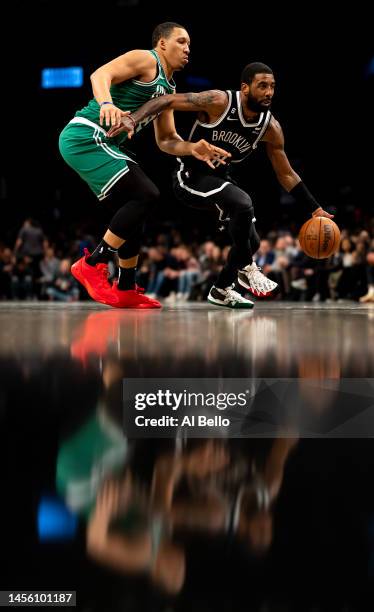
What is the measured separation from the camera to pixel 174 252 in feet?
38.9

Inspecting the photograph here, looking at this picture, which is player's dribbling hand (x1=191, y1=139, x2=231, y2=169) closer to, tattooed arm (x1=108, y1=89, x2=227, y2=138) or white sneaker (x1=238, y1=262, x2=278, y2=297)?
tattooed arm (x1=108, y1=89, x2=227, y2=138)

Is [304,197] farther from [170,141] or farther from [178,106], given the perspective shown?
[178,106]

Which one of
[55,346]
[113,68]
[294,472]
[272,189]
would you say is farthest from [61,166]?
[294,472]

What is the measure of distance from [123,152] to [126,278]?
0.67 m

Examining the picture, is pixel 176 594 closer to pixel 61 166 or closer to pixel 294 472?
pixel 294 472

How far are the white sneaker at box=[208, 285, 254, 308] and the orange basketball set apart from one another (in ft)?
1.67

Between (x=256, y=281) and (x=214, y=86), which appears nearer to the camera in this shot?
(x=256, y=281)

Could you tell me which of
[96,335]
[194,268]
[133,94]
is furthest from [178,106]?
[194,268]

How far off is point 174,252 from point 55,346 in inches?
366

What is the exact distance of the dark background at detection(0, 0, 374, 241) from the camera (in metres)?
13.3

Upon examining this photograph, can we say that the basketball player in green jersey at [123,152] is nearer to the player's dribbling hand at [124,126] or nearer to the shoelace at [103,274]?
the shoelace at [103,274]

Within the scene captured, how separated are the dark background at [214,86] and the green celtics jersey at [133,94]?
8.55 meters

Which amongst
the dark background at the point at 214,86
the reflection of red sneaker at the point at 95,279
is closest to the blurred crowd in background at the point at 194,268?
the dark background at the point at 214,86

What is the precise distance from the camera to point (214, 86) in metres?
15.7
